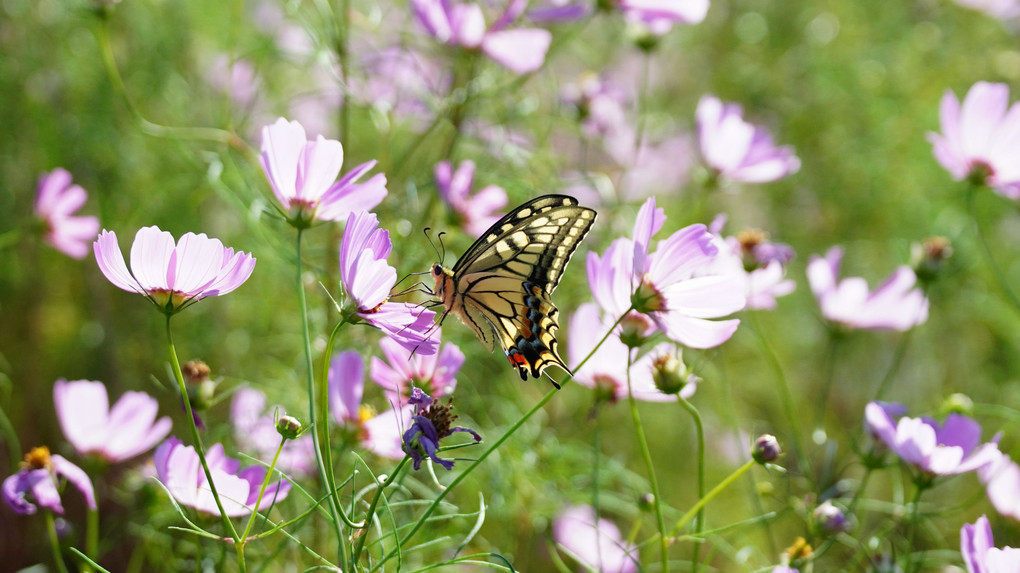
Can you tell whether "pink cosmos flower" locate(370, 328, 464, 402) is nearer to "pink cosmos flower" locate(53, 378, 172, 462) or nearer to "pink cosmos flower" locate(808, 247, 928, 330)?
"pink cosmos flower" locate(53, 378, 172, 462)

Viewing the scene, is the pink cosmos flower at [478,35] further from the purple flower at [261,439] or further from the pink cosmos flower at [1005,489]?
the pink cosmos flower at [1005,489]

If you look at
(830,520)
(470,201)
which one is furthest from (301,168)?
(830,520)

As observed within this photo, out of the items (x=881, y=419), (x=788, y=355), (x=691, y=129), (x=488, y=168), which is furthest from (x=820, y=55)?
(x=881, y=419)

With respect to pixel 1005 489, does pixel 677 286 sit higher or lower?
higher

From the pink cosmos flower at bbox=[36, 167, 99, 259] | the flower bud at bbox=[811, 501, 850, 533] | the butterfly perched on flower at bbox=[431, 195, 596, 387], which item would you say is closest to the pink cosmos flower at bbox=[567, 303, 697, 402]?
the butterfly perched on flower at bbox=[431, 195, 596, 387]

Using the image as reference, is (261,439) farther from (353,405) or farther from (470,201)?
(470,201)

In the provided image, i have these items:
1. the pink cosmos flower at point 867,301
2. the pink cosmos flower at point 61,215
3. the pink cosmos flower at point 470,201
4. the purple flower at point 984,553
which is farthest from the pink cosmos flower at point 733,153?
the pink cosmos flower at point 61,215
